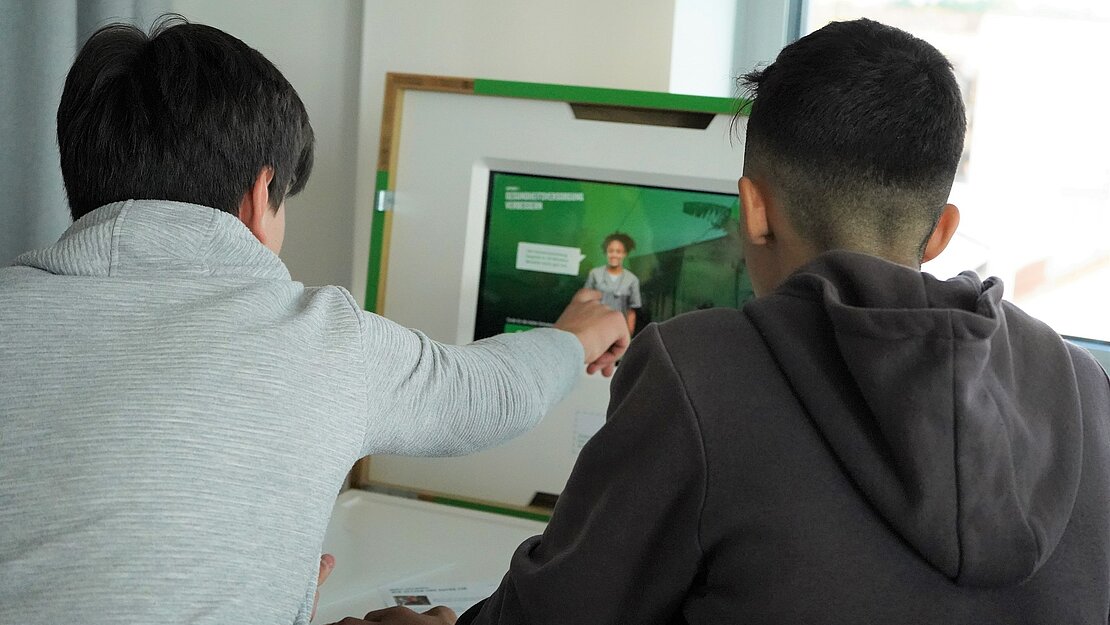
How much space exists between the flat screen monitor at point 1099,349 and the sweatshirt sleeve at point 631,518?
1.05 metres

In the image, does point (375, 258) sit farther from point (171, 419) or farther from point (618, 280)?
point (171, 419)

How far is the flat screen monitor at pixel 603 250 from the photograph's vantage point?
1.38m

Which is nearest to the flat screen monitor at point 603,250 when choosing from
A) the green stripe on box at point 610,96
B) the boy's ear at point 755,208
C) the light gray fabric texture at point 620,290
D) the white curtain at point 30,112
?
the light gray fabric texture at point 620,290

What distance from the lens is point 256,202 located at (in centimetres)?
98

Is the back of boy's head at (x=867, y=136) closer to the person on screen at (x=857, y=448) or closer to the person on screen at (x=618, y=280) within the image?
the person on screen at (x=857, y=448)

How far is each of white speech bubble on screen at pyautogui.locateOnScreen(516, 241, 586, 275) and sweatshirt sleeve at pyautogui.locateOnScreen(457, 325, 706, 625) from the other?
2.14 feet

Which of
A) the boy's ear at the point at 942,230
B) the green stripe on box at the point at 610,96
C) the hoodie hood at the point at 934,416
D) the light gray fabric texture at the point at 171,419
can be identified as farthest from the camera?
the green stripe on box at the point at 610,96

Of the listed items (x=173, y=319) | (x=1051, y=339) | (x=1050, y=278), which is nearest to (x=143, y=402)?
(x=173, y=319)

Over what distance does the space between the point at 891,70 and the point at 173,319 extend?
59cm

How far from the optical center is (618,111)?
1.39m

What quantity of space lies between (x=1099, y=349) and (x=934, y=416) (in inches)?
42.3

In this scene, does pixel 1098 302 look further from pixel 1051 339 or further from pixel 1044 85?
pixel 1051 339

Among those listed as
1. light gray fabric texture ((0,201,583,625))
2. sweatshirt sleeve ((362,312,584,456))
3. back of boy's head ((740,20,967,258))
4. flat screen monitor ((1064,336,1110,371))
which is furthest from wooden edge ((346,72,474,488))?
flat screen monitor ((1064,336,1110,371))

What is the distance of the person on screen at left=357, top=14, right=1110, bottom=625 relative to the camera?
2.13ft
